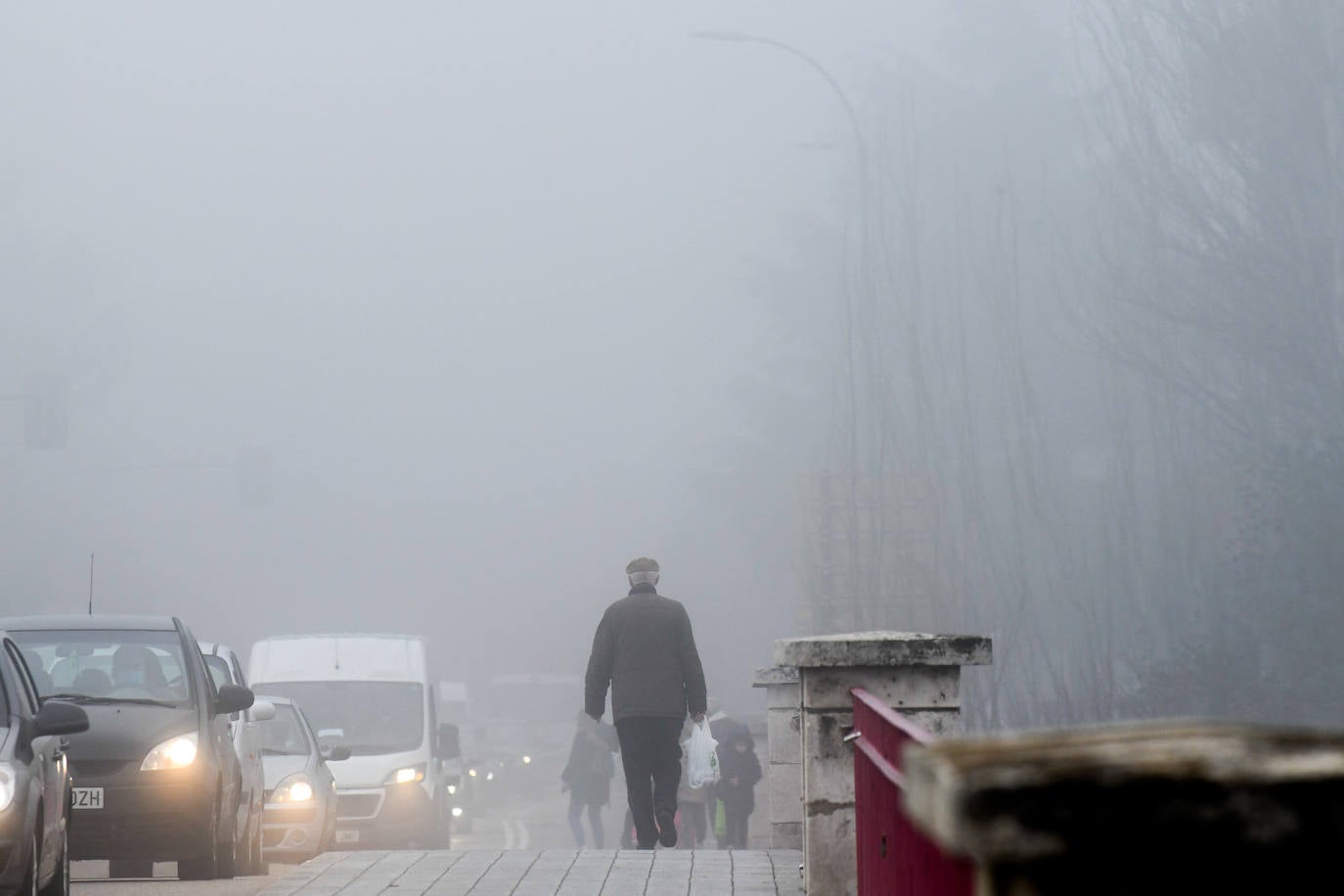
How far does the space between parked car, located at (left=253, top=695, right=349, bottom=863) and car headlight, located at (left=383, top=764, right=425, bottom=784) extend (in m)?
3.63

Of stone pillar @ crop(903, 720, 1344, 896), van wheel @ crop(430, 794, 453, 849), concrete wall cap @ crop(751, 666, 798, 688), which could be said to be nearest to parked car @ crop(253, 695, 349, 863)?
concrete wall cap @ crop(751, 666, 798, 688)

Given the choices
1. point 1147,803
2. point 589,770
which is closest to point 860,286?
point 589,770

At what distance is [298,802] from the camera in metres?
17.6

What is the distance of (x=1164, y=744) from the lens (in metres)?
1.75

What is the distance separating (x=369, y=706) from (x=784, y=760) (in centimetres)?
943

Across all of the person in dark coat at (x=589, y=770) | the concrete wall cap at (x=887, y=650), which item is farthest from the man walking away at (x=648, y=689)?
the person in dark coat at (x=589, y=770)

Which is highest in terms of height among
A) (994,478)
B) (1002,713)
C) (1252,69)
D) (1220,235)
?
(1252,69)

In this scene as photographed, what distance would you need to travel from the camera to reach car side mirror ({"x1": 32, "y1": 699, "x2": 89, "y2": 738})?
357 inches

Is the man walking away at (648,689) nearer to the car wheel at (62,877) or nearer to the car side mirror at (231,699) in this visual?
the car side mirror at (231,699)

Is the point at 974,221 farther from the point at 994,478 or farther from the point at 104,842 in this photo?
the point at 104,842

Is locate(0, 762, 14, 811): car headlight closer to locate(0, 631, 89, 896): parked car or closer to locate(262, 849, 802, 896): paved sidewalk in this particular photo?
locate(0, 631, 89, 896): parked car

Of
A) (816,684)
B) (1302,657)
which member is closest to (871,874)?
(816,684)

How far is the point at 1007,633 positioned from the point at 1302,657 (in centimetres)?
481

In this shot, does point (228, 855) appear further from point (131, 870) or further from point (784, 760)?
point (784, 760)
